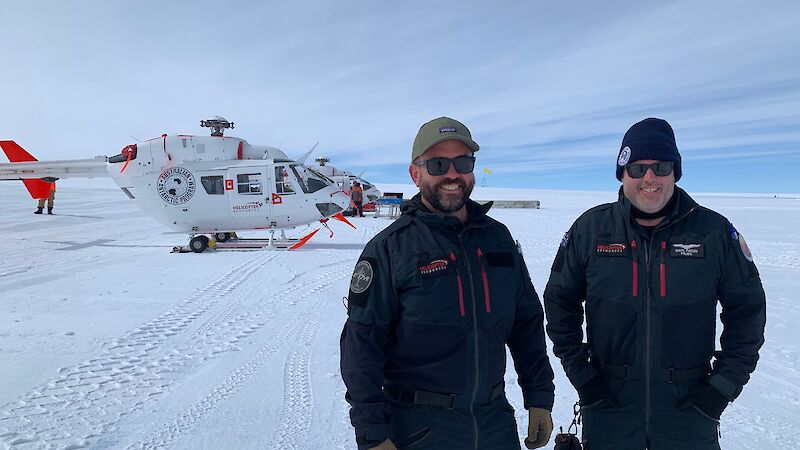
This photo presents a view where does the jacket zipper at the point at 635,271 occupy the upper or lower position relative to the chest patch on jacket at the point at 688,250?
lower

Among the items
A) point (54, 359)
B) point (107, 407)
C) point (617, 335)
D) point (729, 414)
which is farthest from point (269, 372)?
point (729, 414)

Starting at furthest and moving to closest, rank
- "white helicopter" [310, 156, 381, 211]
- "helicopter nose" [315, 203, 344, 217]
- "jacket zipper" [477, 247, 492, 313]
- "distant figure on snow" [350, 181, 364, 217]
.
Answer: "white helicopter" [310, 156, 381, 211] → "distant figure on snow" [350, 181, 364, 217] → "helicopter nose" [315, 203, 344, 217] → "jacket zipper" [477, 247, 492, 313]

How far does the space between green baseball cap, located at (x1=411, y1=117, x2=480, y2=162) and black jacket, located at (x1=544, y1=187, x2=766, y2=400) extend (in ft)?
3.16

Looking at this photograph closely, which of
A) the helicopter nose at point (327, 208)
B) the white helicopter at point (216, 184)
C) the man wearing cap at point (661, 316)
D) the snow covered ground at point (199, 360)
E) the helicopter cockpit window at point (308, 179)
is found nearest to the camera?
the man wearing cap at point (661, 316)

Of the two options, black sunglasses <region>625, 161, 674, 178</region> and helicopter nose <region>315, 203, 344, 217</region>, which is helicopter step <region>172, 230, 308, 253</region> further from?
black sunglasses <region>625, 161, 674, 178</region>

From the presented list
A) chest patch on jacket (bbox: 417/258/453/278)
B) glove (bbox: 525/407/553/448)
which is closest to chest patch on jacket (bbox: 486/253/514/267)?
chest patch on jacket (bbox: 417/258/453/278)

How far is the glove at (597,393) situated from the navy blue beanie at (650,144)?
1179 mm

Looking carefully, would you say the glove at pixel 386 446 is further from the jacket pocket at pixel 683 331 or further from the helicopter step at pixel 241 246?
the helicopter step at pixel 241 246

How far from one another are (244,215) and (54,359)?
7.85 m

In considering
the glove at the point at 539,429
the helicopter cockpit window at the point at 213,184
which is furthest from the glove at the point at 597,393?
the helicopter cockpit window at the point at 213,184

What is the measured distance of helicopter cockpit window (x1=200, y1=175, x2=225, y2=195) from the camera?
1199 centimetres

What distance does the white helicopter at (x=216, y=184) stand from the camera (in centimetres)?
1192

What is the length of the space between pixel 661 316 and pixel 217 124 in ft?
41.1

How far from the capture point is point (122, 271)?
29.7 feet
